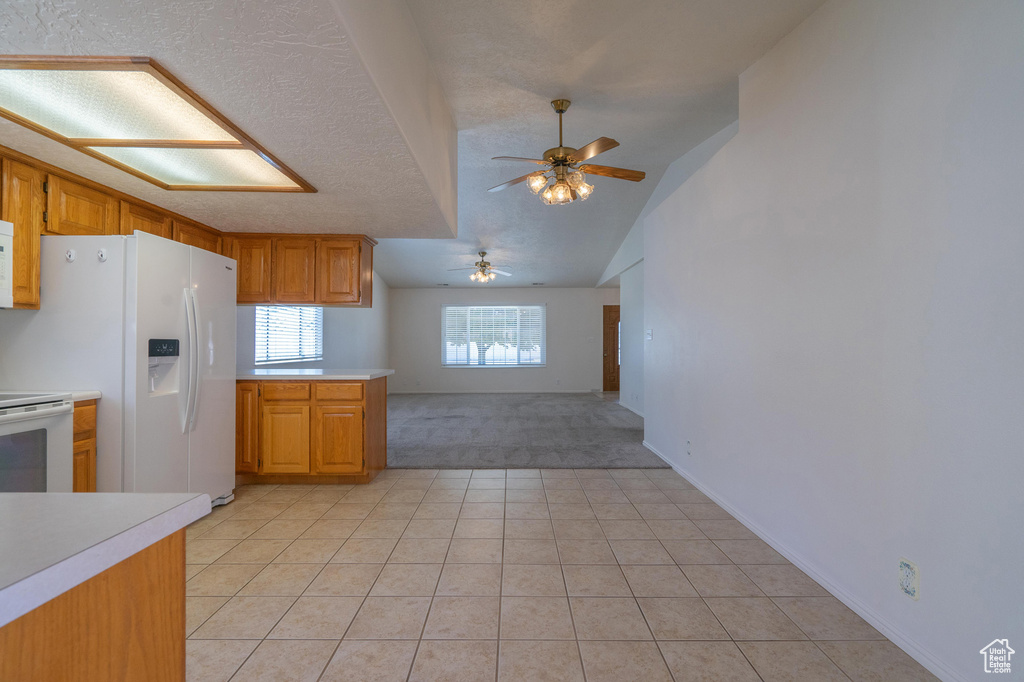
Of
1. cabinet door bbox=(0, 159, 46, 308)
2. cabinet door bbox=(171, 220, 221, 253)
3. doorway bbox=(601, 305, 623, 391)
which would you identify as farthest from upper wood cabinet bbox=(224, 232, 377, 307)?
doorway bbox=(601, 305, 623, 391)

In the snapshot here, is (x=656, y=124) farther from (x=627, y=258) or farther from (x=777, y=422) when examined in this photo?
(x=627, y=258)

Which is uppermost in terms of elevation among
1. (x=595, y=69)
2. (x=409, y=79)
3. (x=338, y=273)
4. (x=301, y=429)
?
(x=595, y=69)

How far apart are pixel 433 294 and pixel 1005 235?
32.3 feet

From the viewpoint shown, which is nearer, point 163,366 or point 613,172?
point 163,366

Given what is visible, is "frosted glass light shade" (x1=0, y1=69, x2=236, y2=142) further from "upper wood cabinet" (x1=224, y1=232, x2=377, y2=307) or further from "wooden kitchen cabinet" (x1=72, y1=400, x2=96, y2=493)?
"upper wood cabinet" (x1=224, y1=232, x2=377, y2=307)

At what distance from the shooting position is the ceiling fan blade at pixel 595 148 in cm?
306

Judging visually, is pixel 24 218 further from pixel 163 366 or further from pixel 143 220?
pixel 163 366

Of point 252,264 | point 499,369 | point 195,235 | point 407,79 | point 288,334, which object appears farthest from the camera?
point 499,369

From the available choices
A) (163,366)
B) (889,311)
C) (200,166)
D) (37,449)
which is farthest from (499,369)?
(889,311)

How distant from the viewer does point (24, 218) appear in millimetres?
2543

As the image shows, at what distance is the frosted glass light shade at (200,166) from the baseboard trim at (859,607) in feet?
12.0

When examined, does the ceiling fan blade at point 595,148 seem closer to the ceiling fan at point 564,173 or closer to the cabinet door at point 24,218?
the ceiling fan at point 564,173

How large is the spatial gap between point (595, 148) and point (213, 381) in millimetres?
3092

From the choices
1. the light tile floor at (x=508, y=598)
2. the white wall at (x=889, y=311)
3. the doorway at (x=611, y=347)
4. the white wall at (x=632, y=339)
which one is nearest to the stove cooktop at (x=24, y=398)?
the light tile floor at (x=508, y=598)
